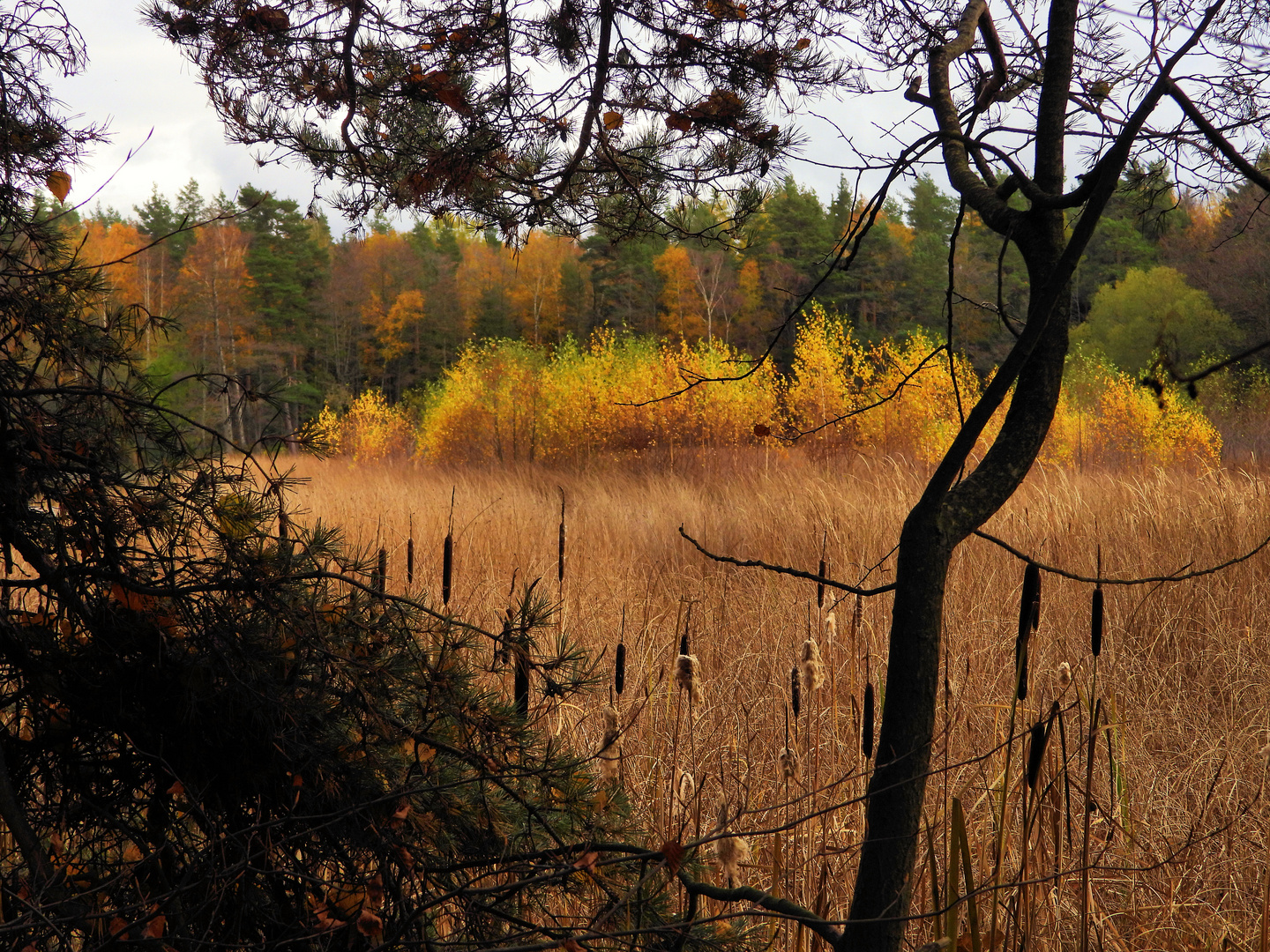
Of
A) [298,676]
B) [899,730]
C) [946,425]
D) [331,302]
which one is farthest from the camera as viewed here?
[331,302]

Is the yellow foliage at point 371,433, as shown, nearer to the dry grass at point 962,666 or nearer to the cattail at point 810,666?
the dry grass at point 962,666

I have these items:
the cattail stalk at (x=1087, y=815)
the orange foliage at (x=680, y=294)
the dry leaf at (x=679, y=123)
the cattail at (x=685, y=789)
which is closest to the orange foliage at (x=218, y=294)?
the orange foliage at (x=680, y=294)

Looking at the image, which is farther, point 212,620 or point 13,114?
point 13,114

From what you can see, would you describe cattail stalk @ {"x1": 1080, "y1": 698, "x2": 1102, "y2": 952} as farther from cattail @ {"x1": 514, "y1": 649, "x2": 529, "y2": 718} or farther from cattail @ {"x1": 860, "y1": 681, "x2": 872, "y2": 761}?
cattail @ {"x1": 514, "y1": 649, "x2": 529, "y2": 718}

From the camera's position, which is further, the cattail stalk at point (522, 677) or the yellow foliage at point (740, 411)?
the yellow foliage at point (740, 411)

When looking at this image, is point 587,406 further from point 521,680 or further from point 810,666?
point 521,680

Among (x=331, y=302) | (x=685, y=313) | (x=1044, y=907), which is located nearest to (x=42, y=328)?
(x=1044, y=907)

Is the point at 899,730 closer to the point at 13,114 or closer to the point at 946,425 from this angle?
the point at 13,114

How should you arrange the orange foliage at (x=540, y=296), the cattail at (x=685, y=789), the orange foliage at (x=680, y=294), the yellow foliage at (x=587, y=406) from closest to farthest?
the cattail at (x=685, y=789) < the yellow foliage at (x=587, y=406) < the orange foliage at (x=680, y=294) < the orange foliage at (x=540, y=296)

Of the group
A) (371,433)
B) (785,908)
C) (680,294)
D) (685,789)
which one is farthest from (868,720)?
(680,294)

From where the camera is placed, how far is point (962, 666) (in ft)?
11.7

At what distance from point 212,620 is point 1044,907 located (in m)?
Result: 1.97

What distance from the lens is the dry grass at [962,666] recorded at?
2.10 meters

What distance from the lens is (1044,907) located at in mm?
2062
